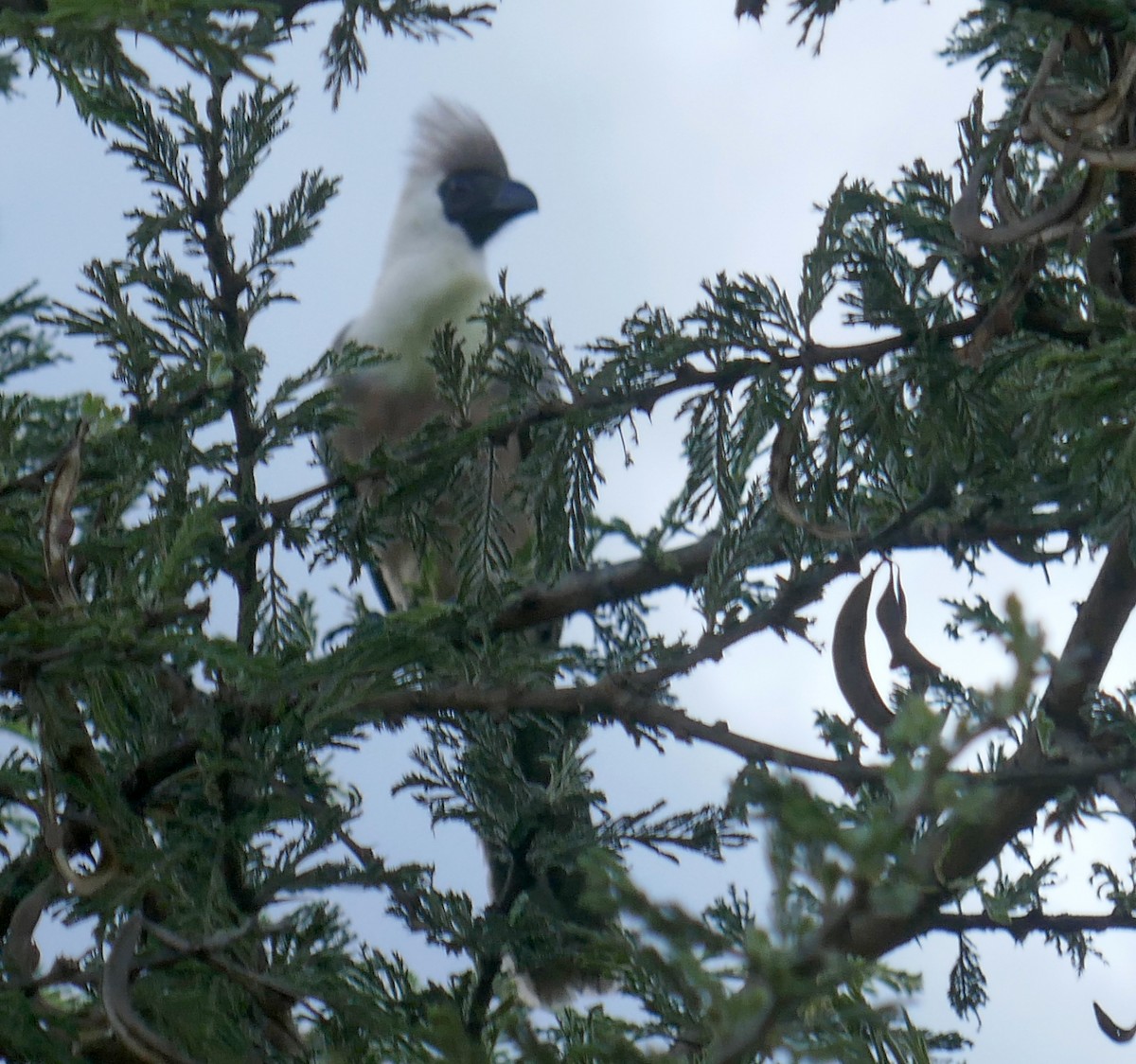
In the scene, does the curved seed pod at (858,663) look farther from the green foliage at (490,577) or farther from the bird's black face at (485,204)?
the bird's black face at (485,204)

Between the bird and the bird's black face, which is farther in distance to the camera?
the bird's black face

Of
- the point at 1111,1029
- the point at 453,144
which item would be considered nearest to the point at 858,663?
the point at 1111,1029

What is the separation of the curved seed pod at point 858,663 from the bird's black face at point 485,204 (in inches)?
172

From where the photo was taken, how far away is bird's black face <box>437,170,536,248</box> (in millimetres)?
5594

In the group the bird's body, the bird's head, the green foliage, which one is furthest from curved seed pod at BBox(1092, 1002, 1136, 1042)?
the bird's head

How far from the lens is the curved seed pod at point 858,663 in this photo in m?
1.41

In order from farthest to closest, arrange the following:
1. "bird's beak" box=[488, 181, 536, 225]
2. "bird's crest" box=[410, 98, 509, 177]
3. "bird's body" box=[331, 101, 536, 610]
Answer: "bird's crest" box=[410, 98, 509, 177], "bird's beak" box=[488, 181, 536, 225], "bird's body" box=[331, 101, 536, 610]

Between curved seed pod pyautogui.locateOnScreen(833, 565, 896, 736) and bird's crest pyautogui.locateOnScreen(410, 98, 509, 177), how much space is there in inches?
182

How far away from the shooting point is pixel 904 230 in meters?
1.42

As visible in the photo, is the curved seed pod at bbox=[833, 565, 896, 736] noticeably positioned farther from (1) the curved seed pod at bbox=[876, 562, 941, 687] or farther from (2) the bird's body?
(2) the bird's body

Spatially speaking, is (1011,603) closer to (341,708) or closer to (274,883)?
(341,708)

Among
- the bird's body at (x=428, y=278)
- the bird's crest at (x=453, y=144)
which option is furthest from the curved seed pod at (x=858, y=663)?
the bird's crest at (x=453, y=144)

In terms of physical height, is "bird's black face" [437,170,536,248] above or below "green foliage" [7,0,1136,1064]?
above

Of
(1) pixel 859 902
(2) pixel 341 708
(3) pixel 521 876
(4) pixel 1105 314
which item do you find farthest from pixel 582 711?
(1) pixel 859 902
